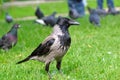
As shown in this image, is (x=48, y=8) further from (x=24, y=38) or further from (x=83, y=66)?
(x=83, y=66)

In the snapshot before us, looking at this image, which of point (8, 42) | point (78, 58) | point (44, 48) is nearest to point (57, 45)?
point (44, 48)

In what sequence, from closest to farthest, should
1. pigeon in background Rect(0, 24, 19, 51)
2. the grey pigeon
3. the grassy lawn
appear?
1. the grey pigeon
2. the grassy lawn
3. pigeon in background Rect(0, 24, 19, 51)

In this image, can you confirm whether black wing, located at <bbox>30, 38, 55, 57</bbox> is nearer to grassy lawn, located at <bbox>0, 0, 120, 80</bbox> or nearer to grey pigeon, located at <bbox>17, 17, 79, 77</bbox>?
grey pigeon, located at <bbox>17, 17, 79, 77</bbox>

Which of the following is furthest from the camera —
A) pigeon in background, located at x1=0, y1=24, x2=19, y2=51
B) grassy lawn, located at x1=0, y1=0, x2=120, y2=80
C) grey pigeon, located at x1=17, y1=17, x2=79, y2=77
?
pigeon in background, located at x1=0, y1=24, x2=19, y2=51

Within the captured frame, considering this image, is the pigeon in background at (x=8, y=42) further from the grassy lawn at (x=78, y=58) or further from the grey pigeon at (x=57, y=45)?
the grey pigeon at (x=57, y=45)

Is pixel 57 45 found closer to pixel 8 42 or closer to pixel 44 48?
pixel 44 48

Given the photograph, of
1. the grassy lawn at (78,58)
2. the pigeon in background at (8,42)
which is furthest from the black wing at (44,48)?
the pigeon in background at (8,42)

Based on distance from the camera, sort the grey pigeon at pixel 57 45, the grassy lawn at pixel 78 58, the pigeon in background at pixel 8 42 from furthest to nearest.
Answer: the pigeon in background at pixel 8 42
the grassy lawn at pixel 78 58
the grey pigeon at pixel 57 45

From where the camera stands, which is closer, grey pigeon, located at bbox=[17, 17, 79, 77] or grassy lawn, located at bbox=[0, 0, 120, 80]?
grey pigeon, located at bbox=[17, 17, 79, 77]

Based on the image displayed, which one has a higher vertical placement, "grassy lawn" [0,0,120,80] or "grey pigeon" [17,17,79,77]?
"grey pigeon" [17,17,79,77]

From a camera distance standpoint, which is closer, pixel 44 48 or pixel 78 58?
pixel 44 48

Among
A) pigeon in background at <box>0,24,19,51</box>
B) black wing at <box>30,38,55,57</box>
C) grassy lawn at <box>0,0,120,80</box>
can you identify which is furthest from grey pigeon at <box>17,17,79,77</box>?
pigeon in background at <box>0,24,19,51</box>

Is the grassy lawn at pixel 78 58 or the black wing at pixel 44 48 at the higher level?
the black wing at pixel 44 48

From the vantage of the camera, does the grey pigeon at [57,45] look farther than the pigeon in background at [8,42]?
No
